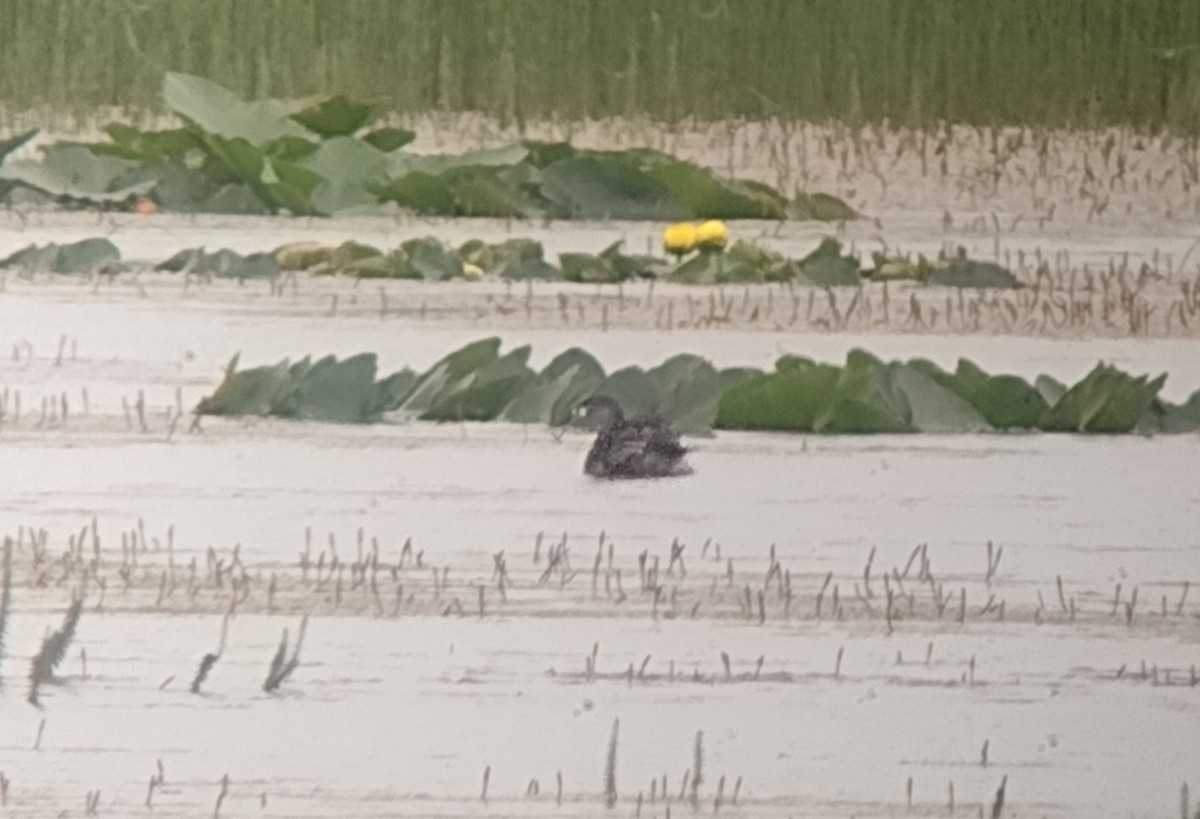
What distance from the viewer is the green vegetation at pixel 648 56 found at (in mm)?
1209

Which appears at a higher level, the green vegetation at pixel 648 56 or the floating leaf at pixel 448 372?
the green vegetation at pixel 648 56

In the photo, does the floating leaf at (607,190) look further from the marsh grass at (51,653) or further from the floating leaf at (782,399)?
the marsh grass at (51,653)

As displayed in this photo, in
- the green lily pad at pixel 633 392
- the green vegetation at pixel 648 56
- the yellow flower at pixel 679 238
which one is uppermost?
the green vegetation at pixel 648 56

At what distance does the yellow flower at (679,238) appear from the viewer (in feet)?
3.97

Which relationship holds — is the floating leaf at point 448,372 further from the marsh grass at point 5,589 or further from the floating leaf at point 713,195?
Result: the marsh grass at point 5,589

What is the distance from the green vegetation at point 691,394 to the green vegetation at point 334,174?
12 cm

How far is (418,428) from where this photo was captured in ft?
3.90

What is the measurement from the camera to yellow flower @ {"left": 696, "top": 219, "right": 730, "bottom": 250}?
1204 mm

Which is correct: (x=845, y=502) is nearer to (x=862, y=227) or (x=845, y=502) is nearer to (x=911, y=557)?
(x=911, y=557)

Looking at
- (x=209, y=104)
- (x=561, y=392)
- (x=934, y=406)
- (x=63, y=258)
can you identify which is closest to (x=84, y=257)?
(x=63, y=258)

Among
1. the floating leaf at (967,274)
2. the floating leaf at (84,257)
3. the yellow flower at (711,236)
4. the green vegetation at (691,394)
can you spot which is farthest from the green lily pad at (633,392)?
the floating leaf at (84,257)

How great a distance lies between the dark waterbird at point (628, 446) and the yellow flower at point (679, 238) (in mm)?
125

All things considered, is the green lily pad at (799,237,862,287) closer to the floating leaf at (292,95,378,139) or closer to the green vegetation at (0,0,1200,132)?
the green vegetation at (0,0,1200,132)

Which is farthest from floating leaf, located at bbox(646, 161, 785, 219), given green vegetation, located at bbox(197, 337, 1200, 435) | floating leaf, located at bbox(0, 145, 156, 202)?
floating leaf, located at bbox(0, 145, 156, 202)
